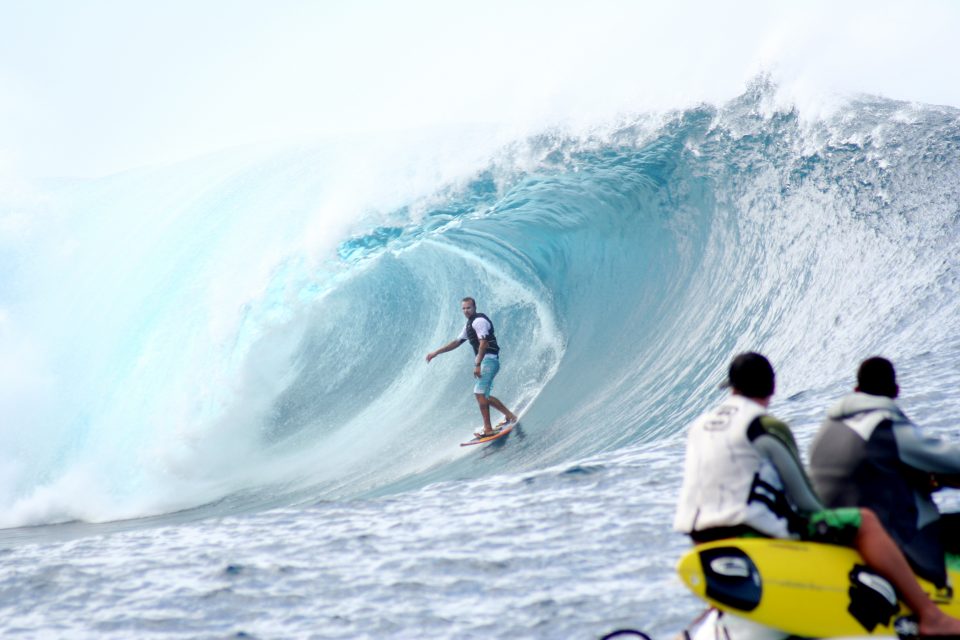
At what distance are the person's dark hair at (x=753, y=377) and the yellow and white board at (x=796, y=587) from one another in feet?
1.46

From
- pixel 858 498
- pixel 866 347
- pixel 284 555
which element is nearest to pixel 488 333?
pixel 866 347

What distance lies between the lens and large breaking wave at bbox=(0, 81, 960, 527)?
9359 millimetres

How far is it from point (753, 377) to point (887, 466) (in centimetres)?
50

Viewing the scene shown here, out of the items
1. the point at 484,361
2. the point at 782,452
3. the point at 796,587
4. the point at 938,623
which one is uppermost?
the point at 484,361

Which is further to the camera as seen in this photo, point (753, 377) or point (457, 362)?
point (457, 362)

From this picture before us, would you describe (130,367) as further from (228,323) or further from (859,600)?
(859,600)

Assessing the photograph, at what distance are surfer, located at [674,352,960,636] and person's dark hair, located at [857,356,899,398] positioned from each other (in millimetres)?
372

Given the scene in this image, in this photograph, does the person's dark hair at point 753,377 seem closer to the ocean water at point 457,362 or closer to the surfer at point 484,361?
the ocean water at point 457,362

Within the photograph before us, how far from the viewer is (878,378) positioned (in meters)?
3.12

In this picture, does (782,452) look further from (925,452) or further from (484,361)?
(484,361)

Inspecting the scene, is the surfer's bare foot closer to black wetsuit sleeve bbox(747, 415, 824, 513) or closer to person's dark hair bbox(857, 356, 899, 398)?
black wetsuit sleeve bbox(747, 415, 824, 513)

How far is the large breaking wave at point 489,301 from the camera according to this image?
936 centimetres

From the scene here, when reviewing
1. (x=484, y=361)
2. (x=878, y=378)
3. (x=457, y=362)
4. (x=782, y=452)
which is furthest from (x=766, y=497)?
(x=457, y=362)

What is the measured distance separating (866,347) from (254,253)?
308 inches
